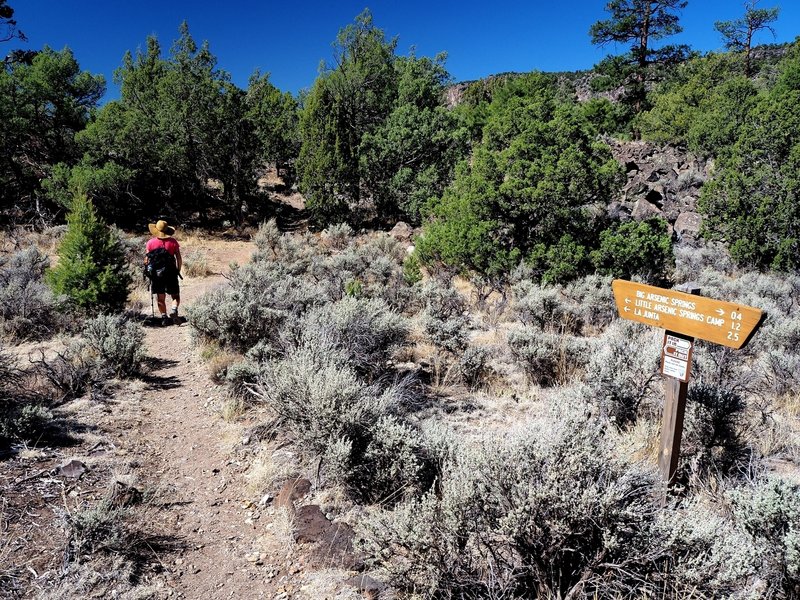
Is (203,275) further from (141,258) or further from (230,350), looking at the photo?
(230,350)

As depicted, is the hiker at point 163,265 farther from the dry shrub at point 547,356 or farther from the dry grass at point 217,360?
the dry shrub at point 547,356

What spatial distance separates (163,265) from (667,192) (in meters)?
17.0

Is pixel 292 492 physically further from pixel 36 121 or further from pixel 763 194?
pixel 36 121

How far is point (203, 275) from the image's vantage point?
14.3 m

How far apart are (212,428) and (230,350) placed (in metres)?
1.75

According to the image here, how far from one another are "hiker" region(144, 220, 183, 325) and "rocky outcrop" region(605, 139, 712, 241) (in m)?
9.54

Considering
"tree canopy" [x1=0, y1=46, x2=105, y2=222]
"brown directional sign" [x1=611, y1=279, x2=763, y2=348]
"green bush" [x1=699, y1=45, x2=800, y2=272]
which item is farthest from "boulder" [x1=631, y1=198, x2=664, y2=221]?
"tree canopy" [x1=0, y1=46, x2=105, y2=222]

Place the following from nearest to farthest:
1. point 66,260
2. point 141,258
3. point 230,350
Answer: point 230,350, point 66,260, point 141,258

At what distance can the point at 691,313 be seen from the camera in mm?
3441

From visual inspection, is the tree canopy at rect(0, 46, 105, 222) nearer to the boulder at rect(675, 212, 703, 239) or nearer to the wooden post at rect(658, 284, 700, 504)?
the wooden post at rect(658, 284, 700, 504)

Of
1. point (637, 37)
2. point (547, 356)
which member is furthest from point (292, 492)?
point (637, 37)

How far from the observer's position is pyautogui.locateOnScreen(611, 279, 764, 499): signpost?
3.31 m

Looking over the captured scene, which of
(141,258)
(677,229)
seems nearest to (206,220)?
(141,258)

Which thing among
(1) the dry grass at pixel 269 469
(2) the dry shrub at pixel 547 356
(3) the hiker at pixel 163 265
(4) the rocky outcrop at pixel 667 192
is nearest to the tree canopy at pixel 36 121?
(3) the hiker at pixel 163 265
